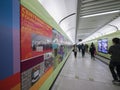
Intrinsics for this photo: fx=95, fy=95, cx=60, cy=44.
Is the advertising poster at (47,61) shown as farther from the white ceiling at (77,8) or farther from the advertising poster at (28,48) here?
the white ceiling at (77,8)

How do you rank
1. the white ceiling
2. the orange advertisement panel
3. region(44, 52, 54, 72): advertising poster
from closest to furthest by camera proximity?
the orange advertisement panel → region(44, 52, 54, 72): advertising poster → the white ceiling

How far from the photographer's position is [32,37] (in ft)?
6.12

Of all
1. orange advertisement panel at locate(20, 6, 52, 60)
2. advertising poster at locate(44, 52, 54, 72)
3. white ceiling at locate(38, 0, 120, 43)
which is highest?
white ceiling at locate(38, 0, 120, 43)

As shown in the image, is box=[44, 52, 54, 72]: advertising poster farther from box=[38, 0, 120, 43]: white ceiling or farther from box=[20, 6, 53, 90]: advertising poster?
box=[38, 0, 120, 43]: white ceiling

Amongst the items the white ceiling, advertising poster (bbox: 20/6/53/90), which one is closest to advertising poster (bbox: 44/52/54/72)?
advertising poster (bbox: 20/6/53/90)

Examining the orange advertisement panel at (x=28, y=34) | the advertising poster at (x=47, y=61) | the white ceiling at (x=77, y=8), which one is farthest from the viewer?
the white ceiling at (x=77, y=8)

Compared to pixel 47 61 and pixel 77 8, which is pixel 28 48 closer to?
pixel 47 61

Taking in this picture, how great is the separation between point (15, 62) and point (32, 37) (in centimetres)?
65

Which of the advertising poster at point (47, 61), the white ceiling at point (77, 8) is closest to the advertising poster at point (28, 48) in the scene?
the advertising poster at point (47, 61)

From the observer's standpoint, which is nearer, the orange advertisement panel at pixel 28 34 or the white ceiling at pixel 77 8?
the orange advertisement panel at pixel 28 34

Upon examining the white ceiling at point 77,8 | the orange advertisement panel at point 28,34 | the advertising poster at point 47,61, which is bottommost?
the advertising poster at point 47,61

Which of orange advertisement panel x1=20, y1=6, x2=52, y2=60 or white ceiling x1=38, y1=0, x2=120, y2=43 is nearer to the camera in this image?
orange advertisement panel x1=20, y1=6, x2=52, y2=60

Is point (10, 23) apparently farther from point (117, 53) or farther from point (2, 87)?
point (117, 53)

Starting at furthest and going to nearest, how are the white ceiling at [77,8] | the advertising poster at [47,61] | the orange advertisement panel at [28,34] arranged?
the white ceiling at [77,8] < the advertising poster at [47,61] < the orange advertisement panel at [28,34]
